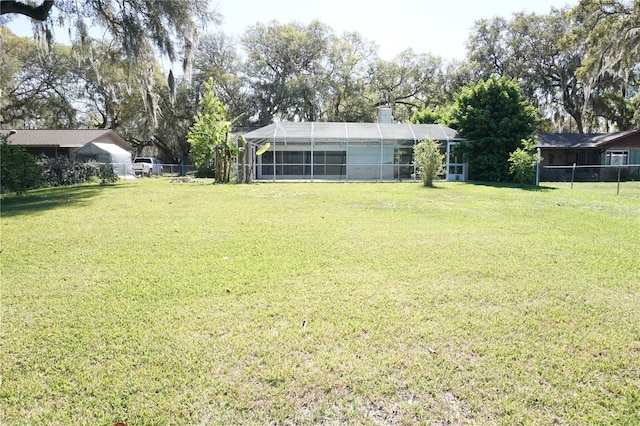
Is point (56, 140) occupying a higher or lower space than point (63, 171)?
higher

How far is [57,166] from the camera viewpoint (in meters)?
19.1

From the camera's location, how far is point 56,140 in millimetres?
26109

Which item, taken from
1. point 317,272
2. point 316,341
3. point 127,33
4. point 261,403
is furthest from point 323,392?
point 127,33

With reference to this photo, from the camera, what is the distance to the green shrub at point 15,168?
1202 centimetres

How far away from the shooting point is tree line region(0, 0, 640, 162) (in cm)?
2944

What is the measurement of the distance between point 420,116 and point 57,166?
22230 millimetres

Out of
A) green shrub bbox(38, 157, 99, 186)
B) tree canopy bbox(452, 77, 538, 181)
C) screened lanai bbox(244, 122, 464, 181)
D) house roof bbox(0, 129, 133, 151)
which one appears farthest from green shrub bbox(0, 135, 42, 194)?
tree canopy bbox(452, 77, 538, 181)

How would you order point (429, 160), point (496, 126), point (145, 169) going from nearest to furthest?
point (429, 160), point (496, 126), point (145, 169)

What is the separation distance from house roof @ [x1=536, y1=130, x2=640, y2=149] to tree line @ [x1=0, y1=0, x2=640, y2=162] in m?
2.54

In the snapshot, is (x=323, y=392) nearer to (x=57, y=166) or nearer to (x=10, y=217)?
(x=10, y=217)

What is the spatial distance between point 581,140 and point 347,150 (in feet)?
56.5

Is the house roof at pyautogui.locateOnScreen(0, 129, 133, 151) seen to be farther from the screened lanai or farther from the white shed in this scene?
the screened lanai

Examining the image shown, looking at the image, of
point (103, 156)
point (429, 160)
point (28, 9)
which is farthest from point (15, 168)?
point (429, 160)

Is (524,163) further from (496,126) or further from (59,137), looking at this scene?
(59,137)
